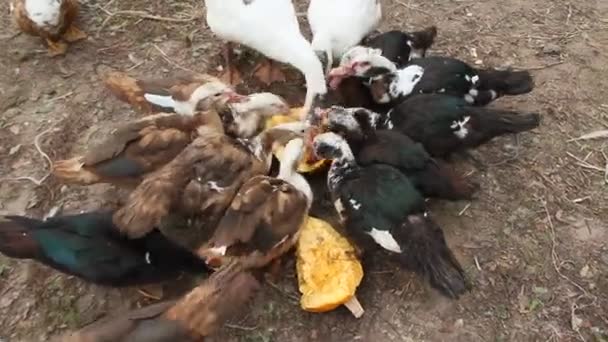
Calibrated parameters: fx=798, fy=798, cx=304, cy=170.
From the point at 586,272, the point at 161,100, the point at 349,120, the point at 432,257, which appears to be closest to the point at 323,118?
the point at 349,120

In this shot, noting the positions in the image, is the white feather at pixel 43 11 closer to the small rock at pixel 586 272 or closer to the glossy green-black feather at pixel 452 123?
the glossy green-black feather at pixel 452 123

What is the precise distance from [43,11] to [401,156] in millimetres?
1998

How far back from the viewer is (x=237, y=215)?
2.98m

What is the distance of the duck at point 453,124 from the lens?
3342mm

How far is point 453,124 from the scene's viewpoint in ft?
11.0

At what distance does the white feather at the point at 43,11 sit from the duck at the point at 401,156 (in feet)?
5.20

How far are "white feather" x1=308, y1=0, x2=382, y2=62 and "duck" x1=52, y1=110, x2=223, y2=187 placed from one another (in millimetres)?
924

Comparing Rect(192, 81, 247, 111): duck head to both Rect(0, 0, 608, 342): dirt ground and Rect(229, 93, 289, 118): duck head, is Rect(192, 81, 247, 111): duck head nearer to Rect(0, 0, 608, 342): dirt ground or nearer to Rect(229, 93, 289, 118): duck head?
Rect(229, 93, 289, 118): duck head

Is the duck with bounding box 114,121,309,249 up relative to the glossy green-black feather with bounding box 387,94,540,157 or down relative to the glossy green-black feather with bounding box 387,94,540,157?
down

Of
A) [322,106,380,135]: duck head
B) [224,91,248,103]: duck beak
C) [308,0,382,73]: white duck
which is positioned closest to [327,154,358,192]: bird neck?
[322,106,380,135]: duck head

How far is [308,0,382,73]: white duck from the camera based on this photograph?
3855 millimetres

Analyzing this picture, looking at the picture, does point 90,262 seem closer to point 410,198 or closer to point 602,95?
point 410,198

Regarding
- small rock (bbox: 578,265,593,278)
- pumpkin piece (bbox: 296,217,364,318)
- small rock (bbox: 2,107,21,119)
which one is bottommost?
small rock (bbox: 2,107,21,119)

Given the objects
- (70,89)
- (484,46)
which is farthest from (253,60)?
(484,46)
